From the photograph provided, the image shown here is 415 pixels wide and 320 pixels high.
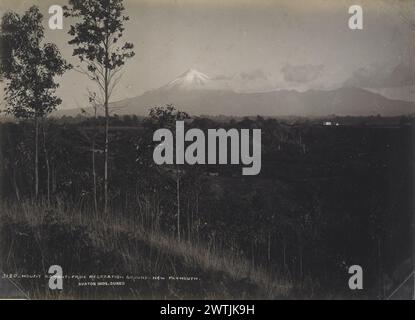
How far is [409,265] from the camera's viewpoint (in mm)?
2854

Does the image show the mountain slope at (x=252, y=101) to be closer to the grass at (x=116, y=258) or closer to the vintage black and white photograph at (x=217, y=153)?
the vintage black and white photograph at (x=217, y=153)

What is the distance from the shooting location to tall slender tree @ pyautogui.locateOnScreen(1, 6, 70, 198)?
283 cm

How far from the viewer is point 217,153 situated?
9.26 ft

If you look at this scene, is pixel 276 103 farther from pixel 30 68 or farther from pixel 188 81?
pixel 30 68

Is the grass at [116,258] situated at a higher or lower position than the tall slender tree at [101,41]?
lower

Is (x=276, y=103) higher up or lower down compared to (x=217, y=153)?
higher up

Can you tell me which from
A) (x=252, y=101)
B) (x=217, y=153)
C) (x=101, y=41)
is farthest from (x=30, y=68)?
(x=252, y=101)

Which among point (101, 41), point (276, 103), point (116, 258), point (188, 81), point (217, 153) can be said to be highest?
point (101, 41)

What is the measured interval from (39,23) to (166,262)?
1569 millimetres

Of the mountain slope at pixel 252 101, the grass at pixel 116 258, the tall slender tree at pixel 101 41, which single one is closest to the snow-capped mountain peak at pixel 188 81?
the mountain slope at pixel 252 101

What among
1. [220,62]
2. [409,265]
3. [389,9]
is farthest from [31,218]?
[389,9]

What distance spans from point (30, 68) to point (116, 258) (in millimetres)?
1215

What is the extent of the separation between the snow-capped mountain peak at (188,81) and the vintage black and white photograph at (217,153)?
1.3 inches

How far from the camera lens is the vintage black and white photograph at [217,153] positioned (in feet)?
9.26
